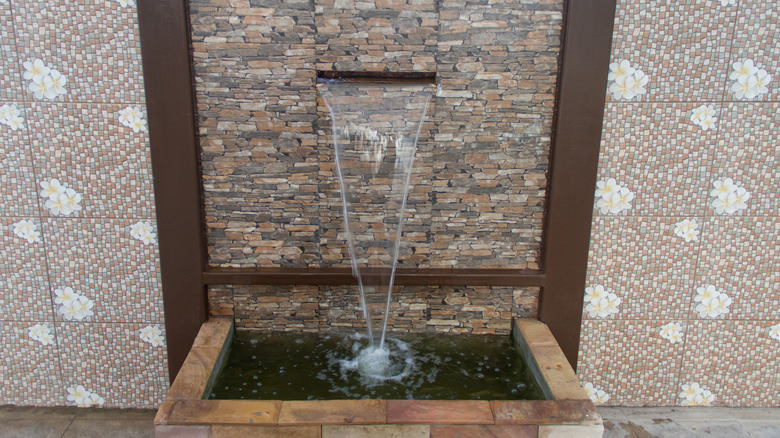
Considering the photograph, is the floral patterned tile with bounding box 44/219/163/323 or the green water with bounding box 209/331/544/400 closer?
the green water with bounding box 209/331/544/400

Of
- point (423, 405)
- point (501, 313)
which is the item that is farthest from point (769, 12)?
point (423, 405)

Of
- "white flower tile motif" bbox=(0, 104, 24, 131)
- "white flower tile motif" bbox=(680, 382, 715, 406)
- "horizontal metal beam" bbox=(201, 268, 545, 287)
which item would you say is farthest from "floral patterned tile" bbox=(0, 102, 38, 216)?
"white flower tile motif" bbox=(680, 382, 715, 406)

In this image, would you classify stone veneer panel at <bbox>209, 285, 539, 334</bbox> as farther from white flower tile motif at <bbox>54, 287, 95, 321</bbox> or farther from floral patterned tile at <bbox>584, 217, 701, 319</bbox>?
white flower tile motif at <bbox>54, 287, 95, 321</bbox>

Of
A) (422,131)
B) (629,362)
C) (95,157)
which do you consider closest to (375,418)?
(422,131)

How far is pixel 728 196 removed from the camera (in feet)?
7.73

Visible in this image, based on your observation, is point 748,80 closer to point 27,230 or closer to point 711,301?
point 711,301

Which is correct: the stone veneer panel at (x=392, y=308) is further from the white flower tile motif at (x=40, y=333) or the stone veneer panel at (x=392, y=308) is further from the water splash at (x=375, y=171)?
the white flower tile motif at (x=40, y=333)

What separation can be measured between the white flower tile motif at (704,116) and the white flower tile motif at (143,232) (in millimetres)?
2736

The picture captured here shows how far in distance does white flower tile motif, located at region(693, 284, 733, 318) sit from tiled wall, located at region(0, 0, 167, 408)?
9.21 ft

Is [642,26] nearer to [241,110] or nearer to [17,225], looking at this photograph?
[241,110]

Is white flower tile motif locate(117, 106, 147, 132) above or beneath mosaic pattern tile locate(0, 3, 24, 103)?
beneath

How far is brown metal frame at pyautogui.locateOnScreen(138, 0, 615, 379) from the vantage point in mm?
2201

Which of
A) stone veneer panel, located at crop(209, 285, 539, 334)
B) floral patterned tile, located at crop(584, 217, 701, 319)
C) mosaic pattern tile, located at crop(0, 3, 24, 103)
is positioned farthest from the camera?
stone veneer panel, located at crop(209, 285, 539, 334)

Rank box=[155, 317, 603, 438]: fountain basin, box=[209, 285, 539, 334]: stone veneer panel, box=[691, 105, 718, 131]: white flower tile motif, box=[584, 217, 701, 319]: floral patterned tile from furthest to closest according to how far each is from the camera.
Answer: box=[209, 285, 539, 334]: stone veneer panel < box=[584, 217, 701, 319]: floral patterned tile < box=[691, 105, 718, 131]: white flower tile motif < box=[155, 317, 603, 438]: fountain basin
